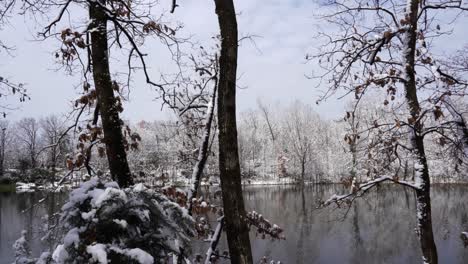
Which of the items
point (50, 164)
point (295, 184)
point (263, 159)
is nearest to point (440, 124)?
point (50, 164)

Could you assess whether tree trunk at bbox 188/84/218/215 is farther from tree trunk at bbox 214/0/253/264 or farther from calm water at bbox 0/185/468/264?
calm water at bbox 0/185/468/264

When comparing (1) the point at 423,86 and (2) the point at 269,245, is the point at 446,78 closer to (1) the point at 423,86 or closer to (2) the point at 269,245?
(1) the point at 423,86

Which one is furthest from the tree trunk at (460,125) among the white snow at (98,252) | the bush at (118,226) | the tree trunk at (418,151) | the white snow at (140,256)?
the white snow at (98,252)

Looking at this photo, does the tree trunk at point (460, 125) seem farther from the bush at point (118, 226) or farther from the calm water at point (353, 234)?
the calm water at point (353, 234)

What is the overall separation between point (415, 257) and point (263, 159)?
5319 centimetres

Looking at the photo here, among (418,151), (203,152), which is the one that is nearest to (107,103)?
(203,152)

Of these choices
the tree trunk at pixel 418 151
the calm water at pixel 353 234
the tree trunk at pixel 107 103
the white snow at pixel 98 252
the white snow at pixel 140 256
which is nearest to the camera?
the white snow at pixel 98 252

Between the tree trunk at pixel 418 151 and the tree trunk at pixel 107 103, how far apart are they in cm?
362

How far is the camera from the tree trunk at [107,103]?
13.4ft

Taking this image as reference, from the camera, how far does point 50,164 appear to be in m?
5.05

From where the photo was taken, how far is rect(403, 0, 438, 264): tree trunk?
5.13 meters

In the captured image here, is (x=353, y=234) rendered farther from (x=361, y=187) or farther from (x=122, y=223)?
(x=122, y=223)

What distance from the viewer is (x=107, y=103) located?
4.14m

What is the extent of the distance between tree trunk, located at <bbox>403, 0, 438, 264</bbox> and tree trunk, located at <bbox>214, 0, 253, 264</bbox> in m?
2.84
